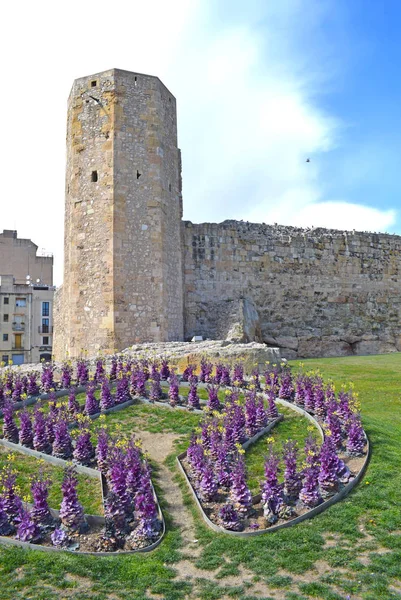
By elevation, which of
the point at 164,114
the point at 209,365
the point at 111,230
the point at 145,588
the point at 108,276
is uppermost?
the point at 164,114

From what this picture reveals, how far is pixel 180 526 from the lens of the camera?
6465mm

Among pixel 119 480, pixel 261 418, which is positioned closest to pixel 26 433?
pixel 119 480

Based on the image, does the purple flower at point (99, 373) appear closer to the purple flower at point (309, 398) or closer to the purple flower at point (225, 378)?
the purple flower at point (225, 378)

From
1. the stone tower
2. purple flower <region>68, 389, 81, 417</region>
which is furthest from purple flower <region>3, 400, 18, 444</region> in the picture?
the stone tower

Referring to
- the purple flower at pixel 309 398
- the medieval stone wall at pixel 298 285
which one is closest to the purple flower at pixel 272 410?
the purple flower at pixel 309 398

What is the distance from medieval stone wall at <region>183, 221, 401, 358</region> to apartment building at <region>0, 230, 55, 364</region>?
34.9 m

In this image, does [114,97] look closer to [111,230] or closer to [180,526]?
[111,230]

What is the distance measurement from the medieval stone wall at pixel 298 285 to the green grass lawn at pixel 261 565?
13.4 meters

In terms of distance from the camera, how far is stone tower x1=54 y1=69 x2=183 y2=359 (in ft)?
56.0

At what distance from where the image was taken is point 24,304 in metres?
52.7

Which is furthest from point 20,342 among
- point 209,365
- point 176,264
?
point 209,365

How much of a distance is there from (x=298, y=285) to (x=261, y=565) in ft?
61.0

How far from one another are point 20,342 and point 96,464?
158 ft

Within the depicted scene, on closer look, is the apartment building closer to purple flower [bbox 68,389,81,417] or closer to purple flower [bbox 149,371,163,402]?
purple flower [bbox 149,371,163,402]
